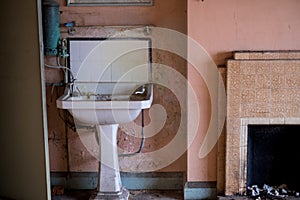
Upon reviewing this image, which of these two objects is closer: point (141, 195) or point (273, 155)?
point (273, 155)

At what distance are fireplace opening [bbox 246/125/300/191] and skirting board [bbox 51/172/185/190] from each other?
665 millimetres

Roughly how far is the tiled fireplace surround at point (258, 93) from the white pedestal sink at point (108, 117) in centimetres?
69

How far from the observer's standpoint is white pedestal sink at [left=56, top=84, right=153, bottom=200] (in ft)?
10.4

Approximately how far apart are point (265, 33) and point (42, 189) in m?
2.05

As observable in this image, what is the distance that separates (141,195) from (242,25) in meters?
1.68

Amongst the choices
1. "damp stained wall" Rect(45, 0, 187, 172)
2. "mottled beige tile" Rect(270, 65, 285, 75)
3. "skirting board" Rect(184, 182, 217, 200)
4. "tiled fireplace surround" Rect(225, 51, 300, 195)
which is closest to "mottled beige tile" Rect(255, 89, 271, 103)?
"tiled fireplace surround" Rect(225, 51, 300, 195)

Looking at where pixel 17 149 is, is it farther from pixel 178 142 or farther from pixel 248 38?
pixel 248 38

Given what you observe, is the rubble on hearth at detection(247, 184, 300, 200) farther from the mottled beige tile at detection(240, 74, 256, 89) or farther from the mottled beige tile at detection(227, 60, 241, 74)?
the mottled beige tile at detection(227, 60, 241, 74)

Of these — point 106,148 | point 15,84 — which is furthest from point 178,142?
point 15,84

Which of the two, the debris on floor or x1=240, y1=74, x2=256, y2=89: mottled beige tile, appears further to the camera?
the debris on floor

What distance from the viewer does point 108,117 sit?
3.23 m

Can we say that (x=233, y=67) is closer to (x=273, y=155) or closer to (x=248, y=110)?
(x=248, y=110)

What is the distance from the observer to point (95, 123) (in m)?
3.29

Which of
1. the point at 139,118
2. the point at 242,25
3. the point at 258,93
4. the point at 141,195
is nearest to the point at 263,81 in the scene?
the point at 258,93
